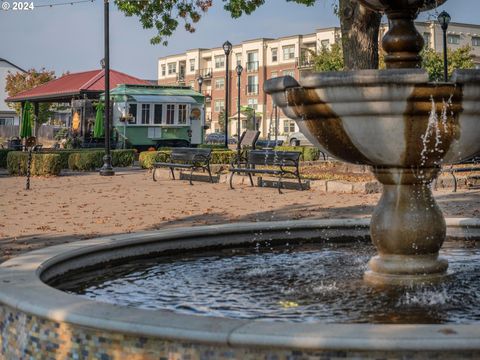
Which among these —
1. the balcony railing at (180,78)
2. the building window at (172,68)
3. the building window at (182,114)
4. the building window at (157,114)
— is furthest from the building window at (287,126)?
the building window at (157,114)

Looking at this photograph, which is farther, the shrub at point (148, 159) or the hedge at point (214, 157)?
the shrub at point (148, 159)

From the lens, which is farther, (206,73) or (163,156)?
(206,73)

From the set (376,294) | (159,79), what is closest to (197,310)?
(376,294)

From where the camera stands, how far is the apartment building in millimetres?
75375

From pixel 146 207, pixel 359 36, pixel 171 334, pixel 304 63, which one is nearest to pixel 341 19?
pixel 359 36

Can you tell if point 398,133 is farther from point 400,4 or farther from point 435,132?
point 400,4

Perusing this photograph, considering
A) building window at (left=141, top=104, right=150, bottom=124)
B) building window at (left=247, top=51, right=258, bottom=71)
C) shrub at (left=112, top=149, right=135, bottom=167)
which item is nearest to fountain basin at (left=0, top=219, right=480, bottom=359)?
shrub at (left=112, top=149, right=135, bottom=167)

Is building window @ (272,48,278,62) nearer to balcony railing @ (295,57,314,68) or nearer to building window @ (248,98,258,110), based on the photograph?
building window @ (248,98,258,110)

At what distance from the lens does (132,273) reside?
6.37 metres

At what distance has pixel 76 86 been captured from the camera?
39094mm

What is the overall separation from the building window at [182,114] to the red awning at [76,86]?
13.2 feet

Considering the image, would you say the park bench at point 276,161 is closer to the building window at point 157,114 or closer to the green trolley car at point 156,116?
the green trolley car at point 156,116

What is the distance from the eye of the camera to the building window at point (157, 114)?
1444 inches

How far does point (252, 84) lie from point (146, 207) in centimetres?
7301
